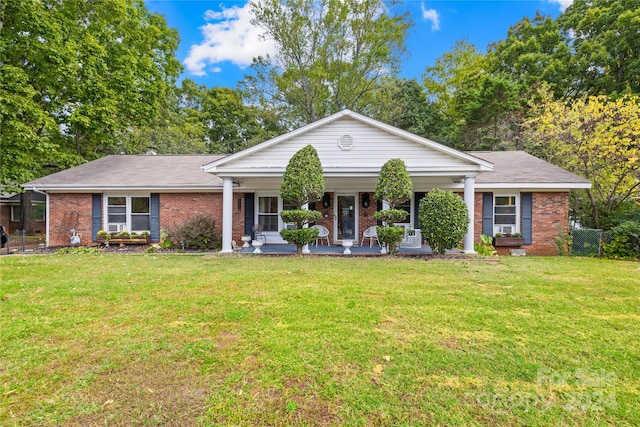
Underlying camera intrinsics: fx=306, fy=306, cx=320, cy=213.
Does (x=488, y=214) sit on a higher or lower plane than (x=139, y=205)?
lower

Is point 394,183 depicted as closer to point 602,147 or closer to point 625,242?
point 625,242

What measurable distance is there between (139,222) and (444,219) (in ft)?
37.2

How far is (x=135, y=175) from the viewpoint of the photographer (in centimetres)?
1259

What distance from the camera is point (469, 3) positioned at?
13.2 metres

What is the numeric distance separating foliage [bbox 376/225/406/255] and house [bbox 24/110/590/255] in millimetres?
1863

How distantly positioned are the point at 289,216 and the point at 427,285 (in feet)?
15.4

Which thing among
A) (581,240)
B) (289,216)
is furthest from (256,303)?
(581,240)

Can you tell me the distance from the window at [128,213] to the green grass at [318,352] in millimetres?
6604

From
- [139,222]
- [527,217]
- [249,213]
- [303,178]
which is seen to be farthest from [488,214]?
[139,222]

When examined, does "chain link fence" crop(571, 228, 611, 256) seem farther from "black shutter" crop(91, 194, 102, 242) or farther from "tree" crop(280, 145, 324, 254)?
"black shutter" crop(91, 194, 102, 242)

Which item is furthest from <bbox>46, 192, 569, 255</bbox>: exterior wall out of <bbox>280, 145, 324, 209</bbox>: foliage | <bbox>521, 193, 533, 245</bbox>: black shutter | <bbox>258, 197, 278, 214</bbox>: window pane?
<bbox>521, 193, 533, 245</bbox>: black shutter

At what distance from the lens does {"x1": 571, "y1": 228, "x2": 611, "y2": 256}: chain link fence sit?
995 cm

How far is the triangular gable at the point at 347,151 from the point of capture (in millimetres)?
9945

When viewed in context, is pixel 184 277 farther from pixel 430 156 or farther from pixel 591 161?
pixel 591 161
